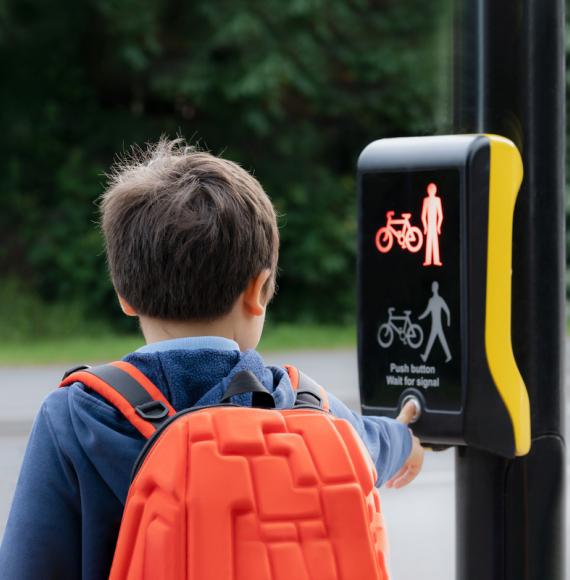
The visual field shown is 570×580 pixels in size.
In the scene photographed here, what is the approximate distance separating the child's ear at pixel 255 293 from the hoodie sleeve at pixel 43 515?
0.33 meters

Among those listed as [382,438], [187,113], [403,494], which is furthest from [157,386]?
[187,113]

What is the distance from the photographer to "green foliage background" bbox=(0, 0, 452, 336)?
17984 millimetres

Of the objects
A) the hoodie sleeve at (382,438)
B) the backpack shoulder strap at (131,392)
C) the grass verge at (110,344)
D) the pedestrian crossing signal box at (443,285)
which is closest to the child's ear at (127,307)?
the backpack shoulder strap at (131,392)

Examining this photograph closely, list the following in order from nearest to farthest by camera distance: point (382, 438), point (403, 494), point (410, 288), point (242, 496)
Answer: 1. point (242, 496)
2. point (382, 438)
3. point (410, 288)
4. point (403, 494)

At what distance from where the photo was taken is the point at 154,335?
169 centimetres

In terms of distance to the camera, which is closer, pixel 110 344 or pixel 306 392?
pixel 306 392

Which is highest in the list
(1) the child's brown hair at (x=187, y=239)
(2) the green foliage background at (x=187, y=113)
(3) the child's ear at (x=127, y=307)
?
(2) the green foliage background at (x=187, y=113)

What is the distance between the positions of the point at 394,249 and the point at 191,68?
1629cm

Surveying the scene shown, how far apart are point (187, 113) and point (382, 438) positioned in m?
18.0

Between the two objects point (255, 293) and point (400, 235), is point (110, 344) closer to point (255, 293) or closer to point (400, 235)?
point (400, 235)

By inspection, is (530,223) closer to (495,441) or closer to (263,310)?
(495,441)

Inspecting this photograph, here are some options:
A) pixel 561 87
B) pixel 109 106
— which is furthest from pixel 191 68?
pixel 561 87

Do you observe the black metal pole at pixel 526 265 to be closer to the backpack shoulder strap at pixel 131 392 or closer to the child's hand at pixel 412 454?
the child's hand at pixel 412 454

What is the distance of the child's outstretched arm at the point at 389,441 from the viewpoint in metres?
1.87
